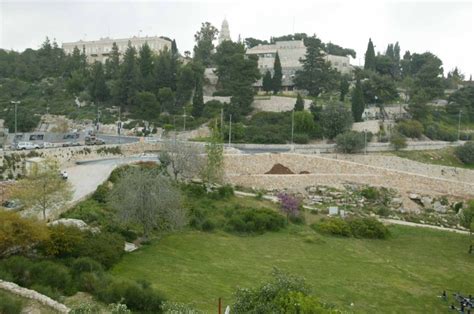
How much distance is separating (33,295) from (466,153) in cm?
4667

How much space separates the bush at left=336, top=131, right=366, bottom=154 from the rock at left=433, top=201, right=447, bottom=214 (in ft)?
34.6

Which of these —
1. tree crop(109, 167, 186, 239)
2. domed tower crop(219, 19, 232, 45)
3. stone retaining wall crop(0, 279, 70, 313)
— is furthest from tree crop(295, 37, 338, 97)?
stone retaining wall crop(0, 279, 70, 313)

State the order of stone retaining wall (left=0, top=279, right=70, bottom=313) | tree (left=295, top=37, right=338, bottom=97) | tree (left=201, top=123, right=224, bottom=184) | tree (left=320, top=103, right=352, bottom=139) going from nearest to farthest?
stone retaining wall (left=0, top=279, right=70, bottom=313), tree (left=201, top=123, right=224, bottom=184), tree (left=320, top=103, right=352, bottom=139), tree (left=295, top=37, right=338, bottom=97)

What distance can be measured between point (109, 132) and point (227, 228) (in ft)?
116

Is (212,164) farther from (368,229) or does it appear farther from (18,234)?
(18,234)

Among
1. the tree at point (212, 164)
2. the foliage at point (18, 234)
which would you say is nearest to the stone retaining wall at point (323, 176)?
the tree at point (212, 164)

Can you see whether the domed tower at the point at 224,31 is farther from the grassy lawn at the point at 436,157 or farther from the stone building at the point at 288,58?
the grassy lawn at the point at 436,157

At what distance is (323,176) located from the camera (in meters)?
42.6

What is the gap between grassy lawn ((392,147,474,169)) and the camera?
4959cm

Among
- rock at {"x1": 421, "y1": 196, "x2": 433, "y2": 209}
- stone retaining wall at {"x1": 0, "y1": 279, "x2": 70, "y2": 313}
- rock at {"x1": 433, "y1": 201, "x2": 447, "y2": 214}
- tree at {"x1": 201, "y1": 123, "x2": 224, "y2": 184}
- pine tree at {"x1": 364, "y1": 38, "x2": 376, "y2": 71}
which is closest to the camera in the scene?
stone retaining wall at {"x1": 0, "y1": 279, "x2": 70, "y2": 313}

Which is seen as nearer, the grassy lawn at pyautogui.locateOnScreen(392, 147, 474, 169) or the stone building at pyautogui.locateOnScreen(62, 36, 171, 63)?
the grassy lawn at pyautogui.locateOnScreen(392, 147, 474, 169)

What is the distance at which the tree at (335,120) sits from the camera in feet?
174

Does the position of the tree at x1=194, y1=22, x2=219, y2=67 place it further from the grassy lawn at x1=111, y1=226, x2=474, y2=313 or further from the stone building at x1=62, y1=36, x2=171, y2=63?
the grassy lawn at x1=111, y1=226, x2=474, y2=313

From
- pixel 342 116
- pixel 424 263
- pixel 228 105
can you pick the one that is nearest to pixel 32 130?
pixel 228 105
